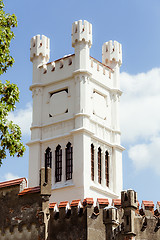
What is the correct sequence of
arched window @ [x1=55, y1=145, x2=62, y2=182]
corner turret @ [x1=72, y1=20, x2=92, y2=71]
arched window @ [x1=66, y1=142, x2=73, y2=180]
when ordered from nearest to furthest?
arched window @ [x1=66, y1=142, x2=73, y2=180] → arched window @ [x1=55, y1=145, x2=62, y2=182] → corner turret @ [x1=72, y1=20, x2=92, y2=71]

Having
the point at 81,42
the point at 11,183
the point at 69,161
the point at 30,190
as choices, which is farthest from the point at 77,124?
the point at 30,190

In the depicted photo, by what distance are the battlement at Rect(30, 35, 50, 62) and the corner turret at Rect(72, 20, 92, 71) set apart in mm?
3278

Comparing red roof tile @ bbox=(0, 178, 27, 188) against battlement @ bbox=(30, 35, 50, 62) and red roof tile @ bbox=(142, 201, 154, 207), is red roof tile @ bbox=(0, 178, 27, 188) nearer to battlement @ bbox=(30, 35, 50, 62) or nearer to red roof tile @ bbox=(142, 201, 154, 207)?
red roof tile @ bbox=(142, 201, 154, 207)

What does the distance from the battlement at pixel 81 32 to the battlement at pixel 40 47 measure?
3278 millimetres

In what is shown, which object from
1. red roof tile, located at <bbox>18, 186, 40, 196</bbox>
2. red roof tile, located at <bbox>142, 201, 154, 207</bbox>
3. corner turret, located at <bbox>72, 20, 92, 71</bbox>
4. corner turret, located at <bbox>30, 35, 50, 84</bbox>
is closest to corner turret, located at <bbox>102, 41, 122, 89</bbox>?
corner turret, located at <bbox>72, 20, 92, 71</bbox>

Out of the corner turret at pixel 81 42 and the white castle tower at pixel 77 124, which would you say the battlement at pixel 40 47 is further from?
the corner turret at pixel 81 42

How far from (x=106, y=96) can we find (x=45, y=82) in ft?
16.3

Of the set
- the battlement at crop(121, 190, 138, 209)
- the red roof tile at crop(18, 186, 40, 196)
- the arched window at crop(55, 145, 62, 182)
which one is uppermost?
the arched window at crop(55, 145, 62, 182)

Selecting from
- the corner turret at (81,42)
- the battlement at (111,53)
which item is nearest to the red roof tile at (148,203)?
the corner turret at (81,42)

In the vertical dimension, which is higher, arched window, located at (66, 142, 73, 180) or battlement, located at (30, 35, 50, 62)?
battlement, located at (30, 35, 50, 62)

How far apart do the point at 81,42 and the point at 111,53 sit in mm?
4187

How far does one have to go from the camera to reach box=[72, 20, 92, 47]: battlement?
53175mm

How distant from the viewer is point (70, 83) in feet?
172

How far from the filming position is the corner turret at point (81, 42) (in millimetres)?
52312
